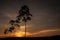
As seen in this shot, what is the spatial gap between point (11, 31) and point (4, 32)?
373 centimetres

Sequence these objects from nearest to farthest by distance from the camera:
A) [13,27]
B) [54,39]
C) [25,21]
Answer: [54,39], [25,21], [13,27]

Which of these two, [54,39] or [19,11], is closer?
[54,39]

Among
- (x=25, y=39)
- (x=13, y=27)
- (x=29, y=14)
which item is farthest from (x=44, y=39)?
(x=13, y=27)

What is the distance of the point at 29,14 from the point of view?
5641 centimetres

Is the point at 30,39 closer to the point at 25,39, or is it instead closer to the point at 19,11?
the point at 25,39

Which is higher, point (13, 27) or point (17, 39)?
point (13, 27)

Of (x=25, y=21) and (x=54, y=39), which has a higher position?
(x=25, y=21)

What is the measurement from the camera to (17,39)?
56562 mm

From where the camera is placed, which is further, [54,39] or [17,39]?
[17,39]

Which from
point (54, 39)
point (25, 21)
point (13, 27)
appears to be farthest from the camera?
point (13, 27)

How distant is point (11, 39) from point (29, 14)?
11.0m

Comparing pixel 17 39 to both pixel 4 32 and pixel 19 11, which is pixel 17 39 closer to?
pixel 19 11

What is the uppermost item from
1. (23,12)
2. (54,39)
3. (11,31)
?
(23,12)

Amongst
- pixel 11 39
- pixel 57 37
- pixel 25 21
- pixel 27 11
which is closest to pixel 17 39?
pixel 11 39
